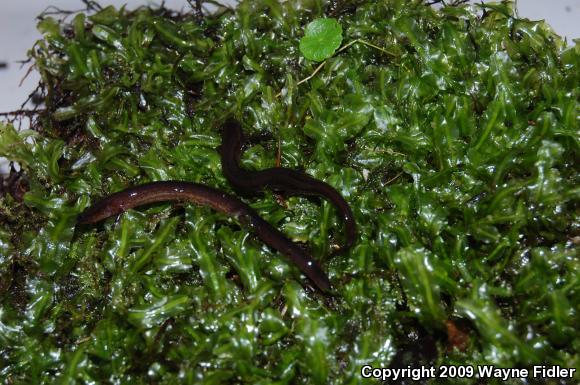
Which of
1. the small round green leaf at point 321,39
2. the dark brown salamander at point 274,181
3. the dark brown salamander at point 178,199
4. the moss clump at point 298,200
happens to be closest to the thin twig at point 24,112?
the moss clump at point 298,200

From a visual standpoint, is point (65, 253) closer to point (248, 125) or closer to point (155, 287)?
point (155, 287)

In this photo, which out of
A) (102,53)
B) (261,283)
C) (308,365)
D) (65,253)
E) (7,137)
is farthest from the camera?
(102,53)

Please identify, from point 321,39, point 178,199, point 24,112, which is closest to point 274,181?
point 178,199

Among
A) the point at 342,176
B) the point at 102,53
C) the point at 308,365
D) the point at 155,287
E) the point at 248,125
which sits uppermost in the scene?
the point at 102,53

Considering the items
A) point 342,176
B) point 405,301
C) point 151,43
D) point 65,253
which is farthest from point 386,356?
point 151,43

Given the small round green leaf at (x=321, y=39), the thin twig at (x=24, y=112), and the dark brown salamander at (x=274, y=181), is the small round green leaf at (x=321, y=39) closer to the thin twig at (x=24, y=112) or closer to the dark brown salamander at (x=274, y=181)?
the dark brown salamander at (x=274, y=181)

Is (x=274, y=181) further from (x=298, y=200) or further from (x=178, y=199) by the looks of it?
(x=178, y=199)
